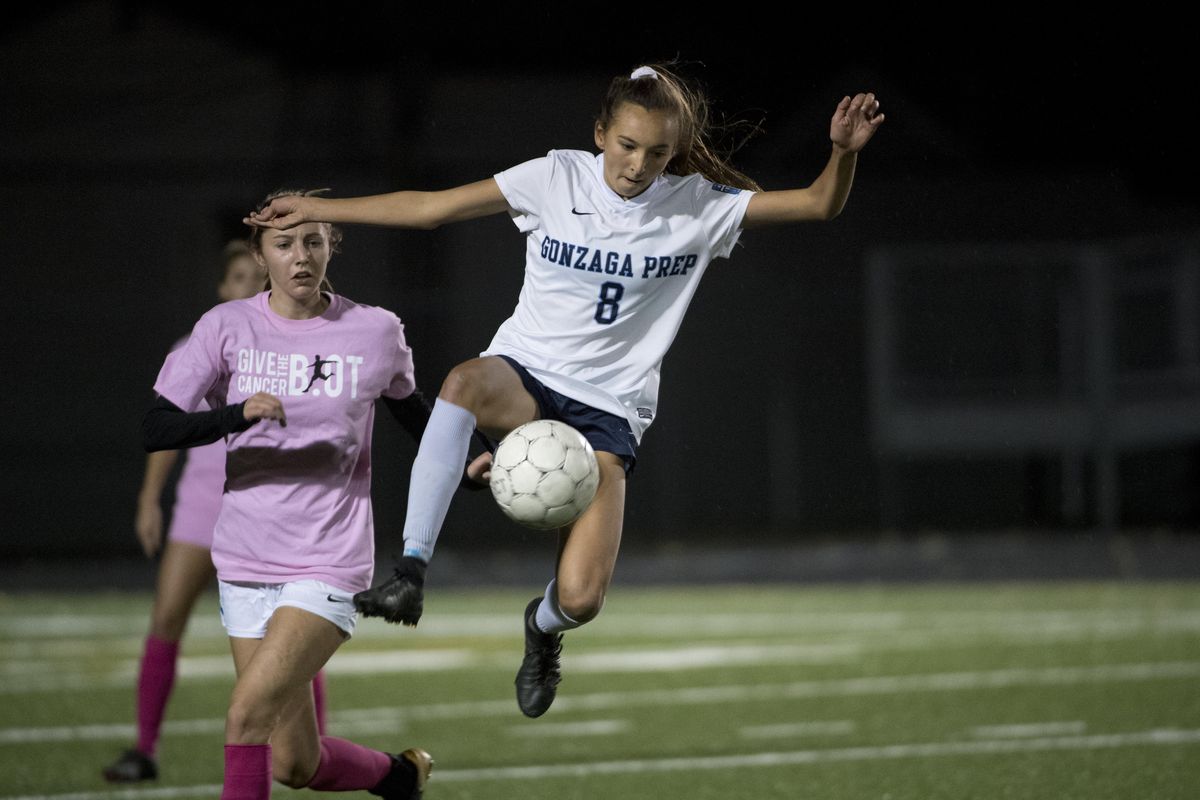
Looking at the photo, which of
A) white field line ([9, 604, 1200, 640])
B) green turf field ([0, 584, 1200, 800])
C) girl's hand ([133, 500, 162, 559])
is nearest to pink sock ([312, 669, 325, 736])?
green turf field ([0, 584, 1200, 800])

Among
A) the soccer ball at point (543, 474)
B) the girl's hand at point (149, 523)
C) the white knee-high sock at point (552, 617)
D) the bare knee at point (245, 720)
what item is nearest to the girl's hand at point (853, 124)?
the soccer ball at point (543, 474)

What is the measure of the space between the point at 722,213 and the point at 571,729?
417 centimetres

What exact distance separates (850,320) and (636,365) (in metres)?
16.9

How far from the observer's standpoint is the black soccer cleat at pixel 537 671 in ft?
18.2

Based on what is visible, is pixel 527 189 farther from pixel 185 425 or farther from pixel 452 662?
pixel 452 662

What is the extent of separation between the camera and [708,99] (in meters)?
5.57

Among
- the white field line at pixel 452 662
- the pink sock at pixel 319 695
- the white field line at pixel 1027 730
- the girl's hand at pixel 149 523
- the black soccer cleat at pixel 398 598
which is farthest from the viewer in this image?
the white field line at pixel 452 662

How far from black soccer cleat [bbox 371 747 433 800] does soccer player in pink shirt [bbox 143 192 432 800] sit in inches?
28.5

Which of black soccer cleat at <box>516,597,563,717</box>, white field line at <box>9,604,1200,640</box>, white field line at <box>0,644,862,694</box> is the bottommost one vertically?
white field line at <box>9,604,1200,640</box>

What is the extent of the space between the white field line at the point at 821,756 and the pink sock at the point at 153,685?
283 millimetres

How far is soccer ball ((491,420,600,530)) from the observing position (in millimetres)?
4984

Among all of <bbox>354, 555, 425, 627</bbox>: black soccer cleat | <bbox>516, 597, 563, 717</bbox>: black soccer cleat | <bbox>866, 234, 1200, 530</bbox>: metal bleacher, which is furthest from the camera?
<bbox>866, 234, 1200, 530</bbox>: metal bleacher

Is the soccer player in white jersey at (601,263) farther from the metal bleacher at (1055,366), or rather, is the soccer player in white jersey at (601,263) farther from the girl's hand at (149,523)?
the metal bleacher at (1055,366)

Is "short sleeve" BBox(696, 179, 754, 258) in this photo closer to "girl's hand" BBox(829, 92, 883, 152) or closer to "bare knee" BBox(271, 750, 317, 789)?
"girl's hand" BBox(829, 92, 883, 152)
